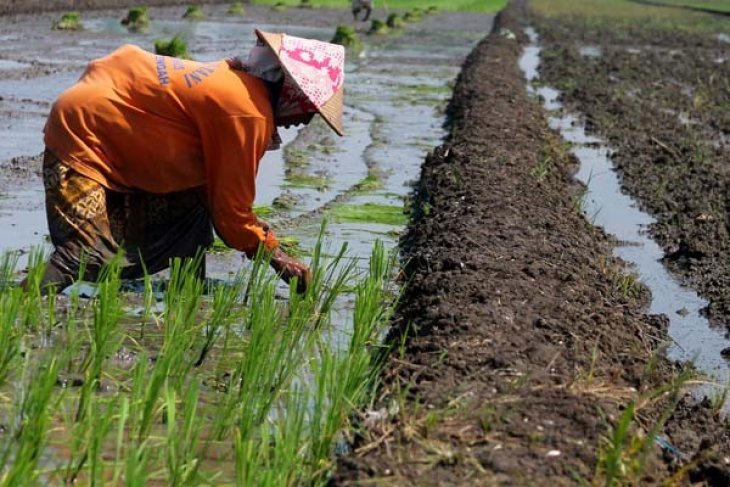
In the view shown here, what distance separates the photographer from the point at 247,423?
3.09m

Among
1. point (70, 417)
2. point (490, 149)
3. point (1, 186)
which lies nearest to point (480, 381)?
point (70, 417)

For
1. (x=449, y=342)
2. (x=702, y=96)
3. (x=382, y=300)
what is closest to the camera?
(x=449, y=342)

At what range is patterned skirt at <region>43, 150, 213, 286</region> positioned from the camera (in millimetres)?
4227

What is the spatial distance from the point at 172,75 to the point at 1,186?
2.67 metres

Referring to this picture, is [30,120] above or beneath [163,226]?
beneath

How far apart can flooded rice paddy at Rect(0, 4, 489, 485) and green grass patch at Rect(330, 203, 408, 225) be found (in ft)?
0.04

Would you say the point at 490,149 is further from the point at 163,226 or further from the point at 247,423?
the point at 247,423

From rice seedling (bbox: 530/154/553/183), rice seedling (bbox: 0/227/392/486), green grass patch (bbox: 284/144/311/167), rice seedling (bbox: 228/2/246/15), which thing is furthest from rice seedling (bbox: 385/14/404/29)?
rice seedling (bbox: 0/227/392/486)

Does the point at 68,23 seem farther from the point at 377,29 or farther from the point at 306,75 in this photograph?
the point at 306,75

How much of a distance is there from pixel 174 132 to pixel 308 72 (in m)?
0.50

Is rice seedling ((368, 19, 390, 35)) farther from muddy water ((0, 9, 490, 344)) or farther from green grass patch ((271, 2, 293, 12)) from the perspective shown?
green grass patch ((271, 2, 293, 12))

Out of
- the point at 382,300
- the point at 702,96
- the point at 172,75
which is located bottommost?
the point at 702,96

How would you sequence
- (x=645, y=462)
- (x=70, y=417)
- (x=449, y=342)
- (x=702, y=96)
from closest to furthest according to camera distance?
1. (x=645, y=462)
2. (x=70, y=417)
3. (x=449, y=342)
4. (x=702, y=96)

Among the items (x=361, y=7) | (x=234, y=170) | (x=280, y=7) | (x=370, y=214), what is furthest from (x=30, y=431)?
(x=280, y=7)
